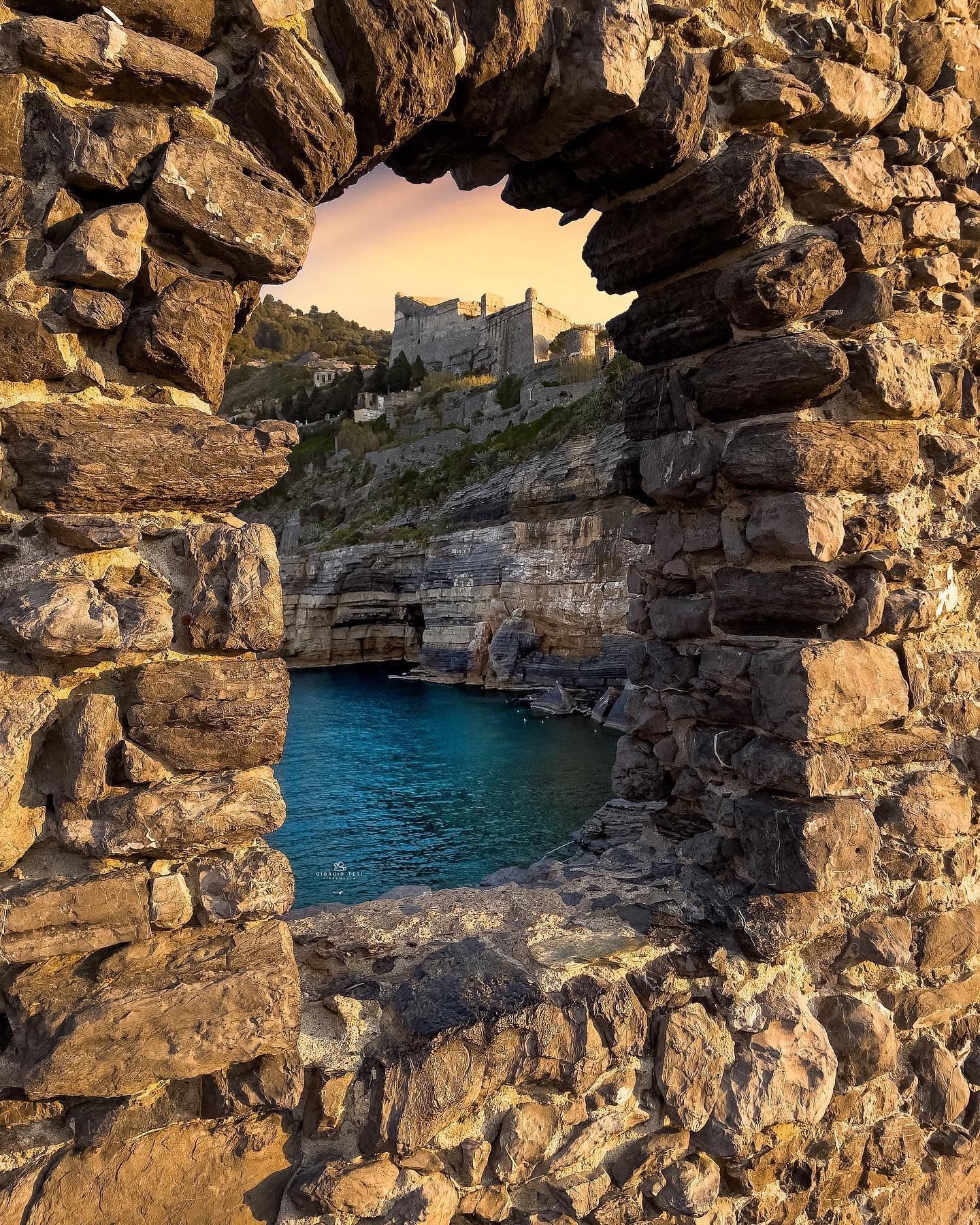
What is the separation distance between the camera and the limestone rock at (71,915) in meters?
1.64

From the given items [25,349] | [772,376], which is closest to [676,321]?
[772,376]

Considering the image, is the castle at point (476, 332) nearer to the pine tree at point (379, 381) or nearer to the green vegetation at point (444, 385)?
the green vegetation at point (444, 385)

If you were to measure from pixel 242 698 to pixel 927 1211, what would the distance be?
2840mm

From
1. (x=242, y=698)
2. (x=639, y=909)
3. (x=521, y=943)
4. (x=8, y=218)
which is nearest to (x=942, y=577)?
(x=639, y=909)

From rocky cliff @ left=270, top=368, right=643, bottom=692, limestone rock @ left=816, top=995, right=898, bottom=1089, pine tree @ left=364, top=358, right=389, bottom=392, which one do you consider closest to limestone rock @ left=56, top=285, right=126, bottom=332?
limestone rock @ left=816, top=995, right=898, bottom=1089

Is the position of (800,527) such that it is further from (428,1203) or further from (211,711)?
(428,1203)

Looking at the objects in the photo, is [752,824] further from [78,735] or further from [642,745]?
[78,735]

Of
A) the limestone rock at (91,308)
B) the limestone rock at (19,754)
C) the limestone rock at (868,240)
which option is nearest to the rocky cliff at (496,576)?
the limestone rock at (868,240)

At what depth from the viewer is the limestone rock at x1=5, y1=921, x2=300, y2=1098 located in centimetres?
161

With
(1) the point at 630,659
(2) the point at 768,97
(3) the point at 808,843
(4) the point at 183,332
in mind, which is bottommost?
(3) the point at 808,843

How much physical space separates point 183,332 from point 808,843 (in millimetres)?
2247

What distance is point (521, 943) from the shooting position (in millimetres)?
2562

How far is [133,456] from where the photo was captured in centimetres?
179

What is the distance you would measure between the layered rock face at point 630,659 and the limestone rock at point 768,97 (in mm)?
12
